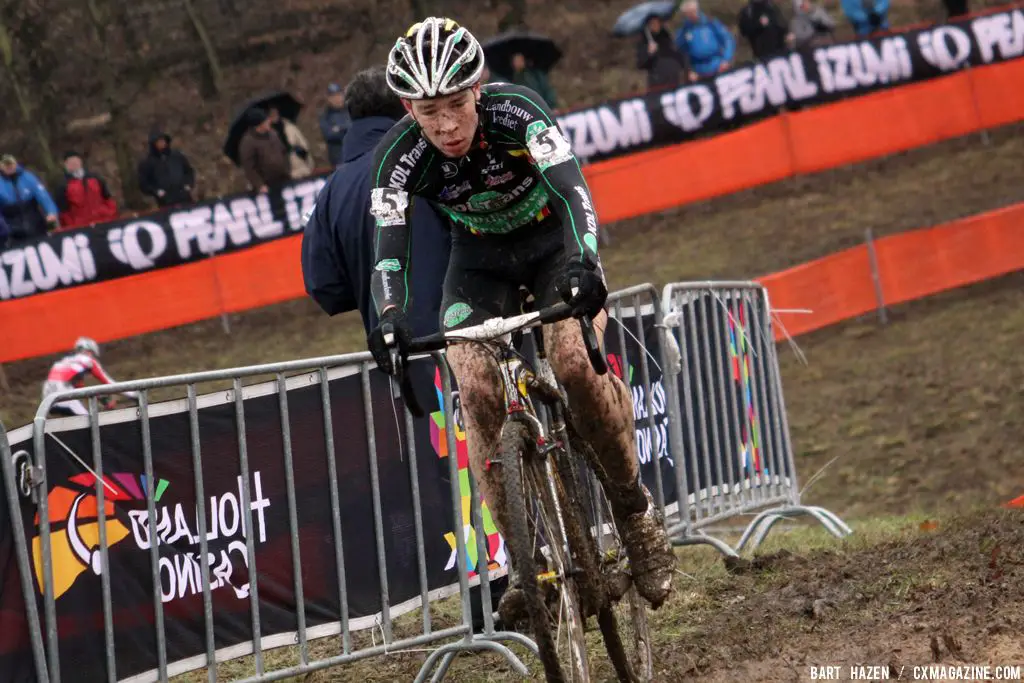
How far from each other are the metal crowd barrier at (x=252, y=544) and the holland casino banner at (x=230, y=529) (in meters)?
0.04

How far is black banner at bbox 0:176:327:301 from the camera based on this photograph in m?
17.8

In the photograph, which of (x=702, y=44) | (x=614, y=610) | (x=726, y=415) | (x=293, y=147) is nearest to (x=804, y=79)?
(x=702, y=44)

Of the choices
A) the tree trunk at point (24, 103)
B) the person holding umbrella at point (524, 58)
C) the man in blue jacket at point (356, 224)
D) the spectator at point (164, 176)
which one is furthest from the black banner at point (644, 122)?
the man in blue jacket at point (356, 224)

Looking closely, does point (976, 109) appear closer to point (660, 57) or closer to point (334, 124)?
point (660, 57)

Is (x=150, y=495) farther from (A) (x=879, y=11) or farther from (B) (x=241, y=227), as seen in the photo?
(A) (x=879, y=11)

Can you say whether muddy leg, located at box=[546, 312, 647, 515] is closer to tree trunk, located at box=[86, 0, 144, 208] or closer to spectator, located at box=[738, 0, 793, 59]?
spectator, located at box=[738, 0, 793, 59]

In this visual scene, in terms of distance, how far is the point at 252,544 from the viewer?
5879mm

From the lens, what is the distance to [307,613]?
6141mm

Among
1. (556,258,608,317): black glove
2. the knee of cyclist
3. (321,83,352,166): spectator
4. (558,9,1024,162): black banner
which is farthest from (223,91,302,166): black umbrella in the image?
(556,258,608,317): black glove

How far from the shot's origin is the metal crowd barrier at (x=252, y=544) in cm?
514

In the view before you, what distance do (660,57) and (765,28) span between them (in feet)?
7.31

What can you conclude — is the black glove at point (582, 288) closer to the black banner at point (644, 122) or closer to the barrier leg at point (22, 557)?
the barrier leg at point (22, 557)

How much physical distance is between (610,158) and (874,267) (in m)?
5.96

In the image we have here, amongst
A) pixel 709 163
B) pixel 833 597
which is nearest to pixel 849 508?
pixel 833 597
